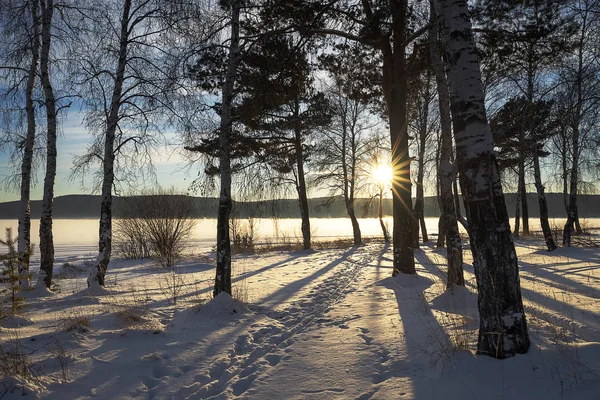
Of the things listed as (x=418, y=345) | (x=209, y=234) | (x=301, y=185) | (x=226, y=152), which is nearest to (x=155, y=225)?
(x=301, y=185)

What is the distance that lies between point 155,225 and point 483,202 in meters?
15.7

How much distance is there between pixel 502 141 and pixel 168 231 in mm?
17501

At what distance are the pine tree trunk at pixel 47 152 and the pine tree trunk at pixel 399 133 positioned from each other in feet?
26.6

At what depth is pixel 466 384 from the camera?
2744mm

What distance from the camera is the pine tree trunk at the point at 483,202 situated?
293cm

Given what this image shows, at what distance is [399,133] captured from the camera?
300 inches

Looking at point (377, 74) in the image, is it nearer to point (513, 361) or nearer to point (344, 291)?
point (344, 291)

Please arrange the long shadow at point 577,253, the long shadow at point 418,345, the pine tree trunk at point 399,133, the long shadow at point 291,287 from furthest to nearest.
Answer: the long shadow at point 577,253 < the pine tree trunk at point 399,133 < the long shadow at point 291,287 < the long shadow at point 418,345

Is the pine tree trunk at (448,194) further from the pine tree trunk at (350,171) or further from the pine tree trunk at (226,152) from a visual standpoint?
the pine tree trunk at (350,171)

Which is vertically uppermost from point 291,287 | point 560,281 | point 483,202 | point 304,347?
point 483,202

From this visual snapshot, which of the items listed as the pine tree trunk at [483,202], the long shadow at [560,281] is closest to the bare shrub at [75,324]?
the pine tree trunk at [483,202]

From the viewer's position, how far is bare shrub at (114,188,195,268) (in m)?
15.9

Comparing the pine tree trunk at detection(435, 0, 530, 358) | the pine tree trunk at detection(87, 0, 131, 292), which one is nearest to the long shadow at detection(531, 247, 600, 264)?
the pine tree trunk at detection(435, 0, 530, 358)

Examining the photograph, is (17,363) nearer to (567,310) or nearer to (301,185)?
(567,310)
